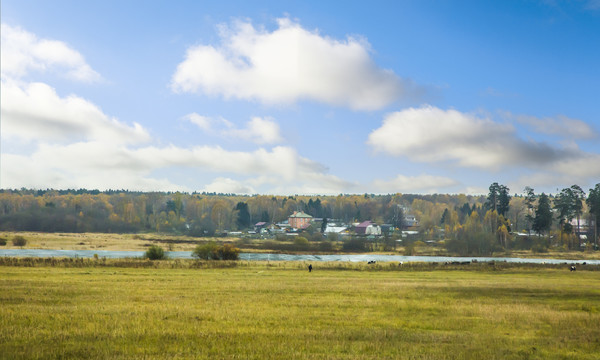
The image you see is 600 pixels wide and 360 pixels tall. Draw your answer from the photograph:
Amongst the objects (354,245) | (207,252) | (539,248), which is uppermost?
(207,252)

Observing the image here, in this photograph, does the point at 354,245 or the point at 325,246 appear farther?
the point at 325,246

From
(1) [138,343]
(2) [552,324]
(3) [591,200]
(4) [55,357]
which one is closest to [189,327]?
(1) [138,343]

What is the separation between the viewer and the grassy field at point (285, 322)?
17.1 metres

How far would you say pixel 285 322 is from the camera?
22.4m

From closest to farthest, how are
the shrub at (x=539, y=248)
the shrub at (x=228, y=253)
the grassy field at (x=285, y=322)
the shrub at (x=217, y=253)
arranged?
1. the grassy field at (x=285, y=322)
2. the shrub at (x=217, y=253)
3. the shrub at (x=228, y=253)
4. the shrub at (x=539, y=248)

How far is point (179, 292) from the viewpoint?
33062 mm

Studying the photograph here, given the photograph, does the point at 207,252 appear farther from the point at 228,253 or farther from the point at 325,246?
the point at 325,246

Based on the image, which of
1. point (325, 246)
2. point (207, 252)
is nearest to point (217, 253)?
point (207, 252)

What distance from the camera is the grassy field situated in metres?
17.1

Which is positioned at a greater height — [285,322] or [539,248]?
[285,322]

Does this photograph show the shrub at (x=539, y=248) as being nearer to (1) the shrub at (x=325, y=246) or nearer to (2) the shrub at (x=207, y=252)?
(1) the shrub at (x=325, y=246)

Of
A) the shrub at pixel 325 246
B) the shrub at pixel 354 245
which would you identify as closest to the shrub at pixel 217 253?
the shrub at pixel 325 246

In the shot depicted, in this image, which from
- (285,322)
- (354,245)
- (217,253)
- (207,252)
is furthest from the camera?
(354,245)

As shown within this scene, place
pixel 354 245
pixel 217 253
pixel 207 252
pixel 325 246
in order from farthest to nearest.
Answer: pixel 325 246
pixel 354 245
pixel 217 253
pixel 207 252
